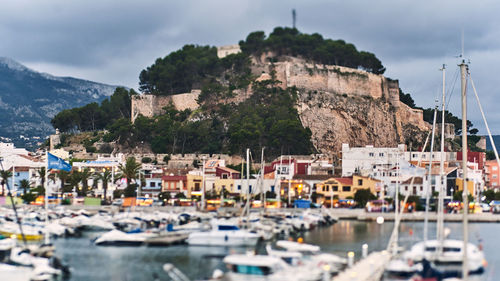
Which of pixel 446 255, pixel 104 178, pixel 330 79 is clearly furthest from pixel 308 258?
pixel 330 79

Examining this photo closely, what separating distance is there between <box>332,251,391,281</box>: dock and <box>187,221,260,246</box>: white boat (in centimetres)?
1066

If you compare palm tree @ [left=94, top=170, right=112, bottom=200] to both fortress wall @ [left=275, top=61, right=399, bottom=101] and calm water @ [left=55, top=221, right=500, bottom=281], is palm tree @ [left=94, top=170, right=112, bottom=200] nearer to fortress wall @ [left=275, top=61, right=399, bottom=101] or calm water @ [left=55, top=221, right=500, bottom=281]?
calm water @ [left=55, top=221, right=500, bottom=281]

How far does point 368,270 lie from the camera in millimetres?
35219

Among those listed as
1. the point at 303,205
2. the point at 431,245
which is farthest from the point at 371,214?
the point at 431,245

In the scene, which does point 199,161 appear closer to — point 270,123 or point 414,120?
point 270,123

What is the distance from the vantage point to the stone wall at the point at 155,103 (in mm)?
113625

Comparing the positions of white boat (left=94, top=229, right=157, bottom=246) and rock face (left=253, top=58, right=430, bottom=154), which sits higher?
rock face (left=253, top=58, right=430, bottom=154)

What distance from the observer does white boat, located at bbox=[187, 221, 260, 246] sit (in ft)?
158

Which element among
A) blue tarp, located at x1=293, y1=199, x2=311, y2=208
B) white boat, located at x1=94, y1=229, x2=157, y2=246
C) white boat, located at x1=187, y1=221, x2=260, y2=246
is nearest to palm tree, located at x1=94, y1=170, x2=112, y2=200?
blue tarp, located at x1=293, y1=199, x2=311, y2=208

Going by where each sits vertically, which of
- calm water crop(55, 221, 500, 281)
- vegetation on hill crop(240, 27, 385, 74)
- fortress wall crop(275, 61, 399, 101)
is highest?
vegetation on hill crop(240, 27, 385, 74)

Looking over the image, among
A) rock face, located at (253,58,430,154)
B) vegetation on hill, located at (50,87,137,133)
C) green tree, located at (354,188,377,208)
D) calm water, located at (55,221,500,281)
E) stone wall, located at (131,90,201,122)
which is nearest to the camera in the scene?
calm water, located at (55,221,500,281)

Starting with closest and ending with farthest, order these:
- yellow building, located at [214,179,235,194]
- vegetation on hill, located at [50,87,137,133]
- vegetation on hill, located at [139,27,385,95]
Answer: yellow building, located at [214,179,235,194], vegetation on hill, located at [139,27,385,95], vegetation on hill, located at [50,87,137,133]

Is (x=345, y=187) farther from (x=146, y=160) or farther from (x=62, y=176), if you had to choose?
(x=146, y=160)

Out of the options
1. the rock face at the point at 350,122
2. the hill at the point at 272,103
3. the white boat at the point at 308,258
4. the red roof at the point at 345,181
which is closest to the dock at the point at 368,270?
the white boat at the point at 308,258
